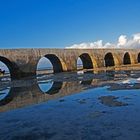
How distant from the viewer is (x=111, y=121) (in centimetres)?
671

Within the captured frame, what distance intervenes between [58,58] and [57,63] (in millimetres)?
1233

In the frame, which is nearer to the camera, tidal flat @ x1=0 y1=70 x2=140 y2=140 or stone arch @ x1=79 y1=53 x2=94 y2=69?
tidal flat @ x1=0 y1=70 x2=140 y2=140

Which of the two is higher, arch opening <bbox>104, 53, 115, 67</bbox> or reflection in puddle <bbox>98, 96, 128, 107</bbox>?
arch opening <bbox>104, 53, 115, 67</bbox>

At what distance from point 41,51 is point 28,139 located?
26504mm

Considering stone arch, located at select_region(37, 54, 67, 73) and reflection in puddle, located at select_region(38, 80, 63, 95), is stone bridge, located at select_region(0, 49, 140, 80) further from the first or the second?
reflection in puddle, located at select_region(38, 80, 63, 95)

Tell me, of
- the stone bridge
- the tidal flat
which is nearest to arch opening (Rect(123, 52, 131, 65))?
the stone bridge

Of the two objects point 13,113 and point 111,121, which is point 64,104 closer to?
point 13,113

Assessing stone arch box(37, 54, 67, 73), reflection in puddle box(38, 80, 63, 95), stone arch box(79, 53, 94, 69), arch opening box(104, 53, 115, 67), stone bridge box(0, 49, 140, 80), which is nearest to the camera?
reflection in puddle box(38, 80, 63, 95)

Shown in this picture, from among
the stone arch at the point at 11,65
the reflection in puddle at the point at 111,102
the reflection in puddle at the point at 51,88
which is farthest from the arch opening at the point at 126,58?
the reflection in puddle at the point at 111,102

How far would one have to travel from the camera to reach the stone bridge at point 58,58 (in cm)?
2875

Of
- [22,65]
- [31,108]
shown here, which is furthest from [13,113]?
[22,65]

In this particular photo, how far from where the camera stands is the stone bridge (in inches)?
1132

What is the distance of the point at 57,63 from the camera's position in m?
35.2

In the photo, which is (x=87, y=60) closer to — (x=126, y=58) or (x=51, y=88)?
(x=126, y=58)
